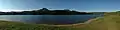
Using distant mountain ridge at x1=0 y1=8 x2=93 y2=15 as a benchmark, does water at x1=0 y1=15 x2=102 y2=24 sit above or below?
below

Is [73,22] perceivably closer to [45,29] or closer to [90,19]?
[90,19]

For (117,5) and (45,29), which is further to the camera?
(117,5)

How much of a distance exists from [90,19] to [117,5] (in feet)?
4.01

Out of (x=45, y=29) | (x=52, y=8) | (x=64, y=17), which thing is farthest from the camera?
(x=64, y=17)

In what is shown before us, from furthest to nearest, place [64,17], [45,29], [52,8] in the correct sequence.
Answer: [64,17]
[52,8]
[45,29]

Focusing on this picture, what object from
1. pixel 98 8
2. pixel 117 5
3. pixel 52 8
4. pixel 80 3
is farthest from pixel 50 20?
pixel 117 5

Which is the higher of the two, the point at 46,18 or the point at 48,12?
the point at 48,12

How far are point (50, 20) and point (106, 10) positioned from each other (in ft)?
7.70

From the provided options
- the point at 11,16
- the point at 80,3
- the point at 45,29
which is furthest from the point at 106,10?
the point at 11,16

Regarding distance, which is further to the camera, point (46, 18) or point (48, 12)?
point (46, 18)

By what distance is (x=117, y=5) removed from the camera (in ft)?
29.1

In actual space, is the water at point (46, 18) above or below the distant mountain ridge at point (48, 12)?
below

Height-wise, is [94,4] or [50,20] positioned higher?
[94,4]

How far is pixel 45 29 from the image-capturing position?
269 inches
